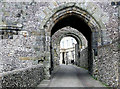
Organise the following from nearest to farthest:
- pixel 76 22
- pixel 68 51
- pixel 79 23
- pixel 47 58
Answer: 1. pixel 47 58
2. pixel 79 23
3. pixel 76 22
4. pixel 68 51

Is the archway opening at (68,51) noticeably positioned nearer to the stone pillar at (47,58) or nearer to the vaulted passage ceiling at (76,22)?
the vaulted passage ceiling at (76,22)

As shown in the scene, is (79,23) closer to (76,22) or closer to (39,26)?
(76,22)

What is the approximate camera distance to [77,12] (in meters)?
8.86

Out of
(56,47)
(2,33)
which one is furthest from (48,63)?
(56,47)

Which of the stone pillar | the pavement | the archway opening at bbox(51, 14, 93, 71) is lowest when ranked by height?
the pavement

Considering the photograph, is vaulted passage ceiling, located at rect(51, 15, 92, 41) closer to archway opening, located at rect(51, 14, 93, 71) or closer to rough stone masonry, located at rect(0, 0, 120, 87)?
archway opening, located at rect(51, 14, 93, 71)

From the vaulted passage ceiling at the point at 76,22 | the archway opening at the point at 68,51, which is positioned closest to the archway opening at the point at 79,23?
the vaulted passage ceiling at the point at 76,22

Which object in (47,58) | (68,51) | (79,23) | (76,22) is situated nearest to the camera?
(47,58)

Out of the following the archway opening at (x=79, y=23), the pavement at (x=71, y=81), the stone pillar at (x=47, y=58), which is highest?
the archway opening at (x=79, y=23)

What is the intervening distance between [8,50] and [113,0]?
6.25 meters

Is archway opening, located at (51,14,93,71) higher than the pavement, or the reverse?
archway opening, located at (51,14,93,71)

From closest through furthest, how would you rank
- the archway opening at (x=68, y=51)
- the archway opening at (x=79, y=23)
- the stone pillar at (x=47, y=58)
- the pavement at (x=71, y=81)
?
the pavement at (x=71, y=81) < the stone pillar at (x=47, y=58) < the archway opening at (x=79, y=23) < the archway opening at (x=68, y=51)

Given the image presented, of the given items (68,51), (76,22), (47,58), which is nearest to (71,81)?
(47,58)

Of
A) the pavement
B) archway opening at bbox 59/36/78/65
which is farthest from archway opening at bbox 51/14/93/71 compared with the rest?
archway opening at bbox 59/36/78/65
